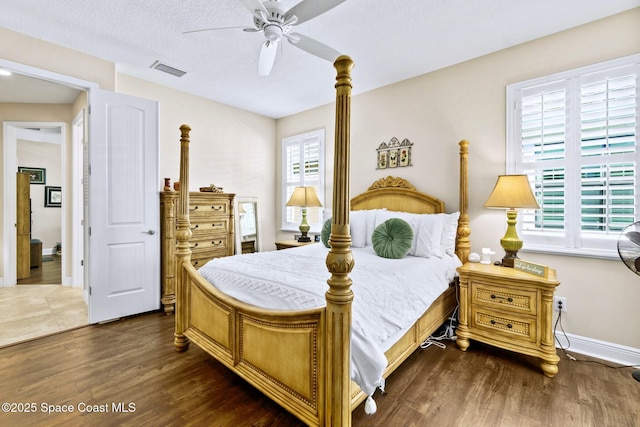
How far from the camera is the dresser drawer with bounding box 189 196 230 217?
3527 mm

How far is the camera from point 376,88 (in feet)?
12.3

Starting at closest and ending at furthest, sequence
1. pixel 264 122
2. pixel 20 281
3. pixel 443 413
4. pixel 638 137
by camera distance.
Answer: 1. pixel 443 413
2. pixel 638 137
3. pixel 20 281
4. pixel 264 122

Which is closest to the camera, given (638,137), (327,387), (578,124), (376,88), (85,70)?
(327,387)

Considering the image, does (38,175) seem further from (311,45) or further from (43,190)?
(311,45)

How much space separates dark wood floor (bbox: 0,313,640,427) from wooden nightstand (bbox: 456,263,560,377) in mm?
153

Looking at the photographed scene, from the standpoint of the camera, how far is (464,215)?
2941mm

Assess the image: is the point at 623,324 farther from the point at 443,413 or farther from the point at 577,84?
the point at 577,84

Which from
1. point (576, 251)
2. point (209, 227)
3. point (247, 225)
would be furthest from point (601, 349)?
point (247, 225)

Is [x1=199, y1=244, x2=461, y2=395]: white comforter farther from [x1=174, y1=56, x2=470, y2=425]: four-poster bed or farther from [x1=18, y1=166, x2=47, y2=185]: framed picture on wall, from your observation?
[x1=18, y1=166, x2=47, y2=185]: framed picture on wall

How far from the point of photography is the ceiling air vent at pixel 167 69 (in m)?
3.15

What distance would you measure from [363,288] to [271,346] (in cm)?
60

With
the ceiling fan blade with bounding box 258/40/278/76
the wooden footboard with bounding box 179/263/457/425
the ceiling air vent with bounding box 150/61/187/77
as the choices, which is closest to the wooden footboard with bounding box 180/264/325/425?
the wooden footboard with bounding box 179/263/457/425

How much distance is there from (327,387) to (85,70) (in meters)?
3.66

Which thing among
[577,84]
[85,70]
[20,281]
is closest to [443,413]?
[577,84]
